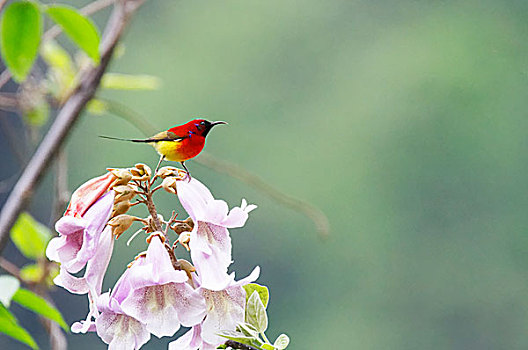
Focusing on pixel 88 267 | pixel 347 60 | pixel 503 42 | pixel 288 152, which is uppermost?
pixel 88 267

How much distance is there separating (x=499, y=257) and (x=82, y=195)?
5.56 m

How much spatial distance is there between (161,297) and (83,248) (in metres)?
0.04

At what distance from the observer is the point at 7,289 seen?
1.28ft

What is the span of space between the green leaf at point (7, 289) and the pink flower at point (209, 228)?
0.41 ft

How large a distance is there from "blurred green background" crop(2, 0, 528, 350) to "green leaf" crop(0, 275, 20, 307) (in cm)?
464

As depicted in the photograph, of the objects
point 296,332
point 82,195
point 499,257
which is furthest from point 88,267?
point 499,257

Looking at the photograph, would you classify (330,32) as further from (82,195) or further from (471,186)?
(82,195)

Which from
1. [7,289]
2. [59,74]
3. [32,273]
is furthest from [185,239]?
[59,74]

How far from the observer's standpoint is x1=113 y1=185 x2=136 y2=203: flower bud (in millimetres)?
318

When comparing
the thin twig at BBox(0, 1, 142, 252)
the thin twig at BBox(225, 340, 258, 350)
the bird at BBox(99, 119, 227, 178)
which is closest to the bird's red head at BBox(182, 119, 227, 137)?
the bird at BBox(99, 119, 227, 178)

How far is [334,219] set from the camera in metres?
5.45

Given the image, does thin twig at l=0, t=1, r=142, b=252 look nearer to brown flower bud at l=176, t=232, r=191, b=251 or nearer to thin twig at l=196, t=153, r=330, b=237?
thin twig at l=196, t=153, r=330, b=237

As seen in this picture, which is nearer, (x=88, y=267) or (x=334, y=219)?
(x=88, y=267)

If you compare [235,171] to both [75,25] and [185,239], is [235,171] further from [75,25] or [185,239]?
[185,239]
